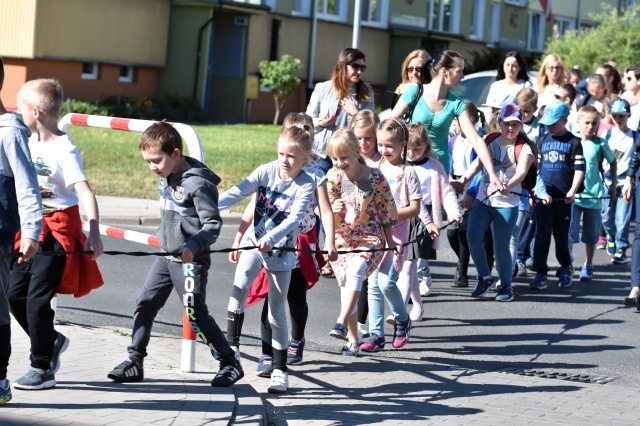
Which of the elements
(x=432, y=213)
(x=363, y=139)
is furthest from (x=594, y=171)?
(x=363, y=139)

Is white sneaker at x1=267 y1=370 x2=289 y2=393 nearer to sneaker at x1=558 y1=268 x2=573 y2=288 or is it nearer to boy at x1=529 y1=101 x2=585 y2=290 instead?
boy at x1=529 y1=101 x2=585 y2=290

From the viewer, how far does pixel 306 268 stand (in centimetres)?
741

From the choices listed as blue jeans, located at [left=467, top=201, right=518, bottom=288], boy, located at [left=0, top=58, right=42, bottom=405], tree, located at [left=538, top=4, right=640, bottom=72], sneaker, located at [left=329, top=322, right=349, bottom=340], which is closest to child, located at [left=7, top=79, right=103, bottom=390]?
boy, located at [left=0, top=58, right=42, bottom=405]

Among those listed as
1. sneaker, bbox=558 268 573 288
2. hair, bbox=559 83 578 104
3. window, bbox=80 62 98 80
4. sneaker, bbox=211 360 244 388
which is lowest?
sneaker, bbox=211 360 244 388

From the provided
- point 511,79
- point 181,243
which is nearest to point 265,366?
point 181,243

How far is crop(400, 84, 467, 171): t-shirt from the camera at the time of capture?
10.0 metres

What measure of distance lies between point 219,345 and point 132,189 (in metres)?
10.3

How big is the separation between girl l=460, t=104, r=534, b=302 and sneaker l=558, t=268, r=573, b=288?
1.22 meters

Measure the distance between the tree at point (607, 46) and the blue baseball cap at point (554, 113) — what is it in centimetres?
1952

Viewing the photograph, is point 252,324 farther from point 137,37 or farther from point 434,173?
point 137,37

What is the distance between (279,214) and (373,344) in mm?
1712

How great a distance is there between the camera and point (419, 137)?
9.24 metres

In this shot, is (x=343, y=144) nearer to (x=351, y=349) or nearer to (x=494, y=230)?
(x=351, y=349)

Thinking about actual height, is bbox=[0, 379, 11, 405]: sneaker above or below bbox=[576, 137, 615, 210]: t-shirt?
below
